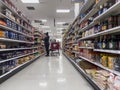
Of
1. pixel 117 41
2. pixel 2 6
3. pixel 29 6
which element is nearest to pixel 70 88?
pixel 117 41

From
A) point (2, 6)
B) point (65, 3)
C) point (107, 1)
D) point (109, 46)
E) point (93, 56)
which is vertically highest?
point (65, 3)

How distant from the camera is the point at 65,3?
31.0 feet

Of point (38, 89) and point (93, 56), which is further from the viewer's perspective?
point (93, 56)

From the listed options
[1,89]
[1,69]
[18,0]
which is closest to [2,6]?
[1,69]

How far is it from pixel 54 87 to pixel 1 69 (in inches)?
59.3

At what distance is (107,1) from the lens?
3006 millimetres

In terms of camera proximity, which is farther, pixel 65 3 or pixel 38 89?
pixel 65 3

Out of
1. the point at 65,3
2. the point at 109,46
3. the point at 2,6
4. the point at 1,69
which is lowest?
the point at 1,69

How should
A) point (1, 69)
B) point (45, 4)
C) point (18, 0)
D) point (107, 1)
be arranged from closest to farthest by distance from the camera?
point (107, 1)
point (1, 69)
point (18, 0)
point (45, 4)

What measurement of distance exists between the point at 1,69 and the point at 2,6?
1.91 metres

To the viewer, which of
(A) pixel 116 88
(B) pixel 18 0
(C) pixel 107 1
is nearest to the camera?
(A) pixel 116 88

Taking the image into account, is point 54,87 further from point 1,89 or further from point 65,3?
point 65,3

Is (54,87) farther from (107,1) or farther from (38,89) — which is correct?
(107,1)

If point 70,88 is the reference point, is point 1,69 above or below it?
above
